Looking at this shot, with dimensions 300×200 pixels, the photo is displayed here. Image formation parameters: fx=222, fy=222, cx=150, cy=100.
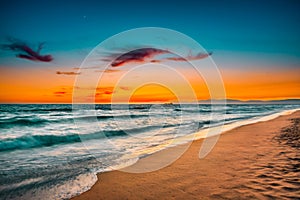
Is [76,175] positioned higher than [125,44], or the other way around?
[125,44]

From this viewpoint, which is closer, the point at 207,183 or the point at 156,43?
the point at 207,183

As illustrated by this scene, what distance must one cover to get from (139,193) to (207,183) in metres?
1.43

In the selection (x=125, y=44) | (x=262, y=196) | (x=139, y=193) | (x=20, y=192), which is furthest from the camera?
(x=125, y=44)

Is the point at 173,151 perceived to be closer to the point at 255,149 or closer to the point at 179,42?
the point at 255,149

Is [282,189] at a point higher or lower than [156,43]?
lower

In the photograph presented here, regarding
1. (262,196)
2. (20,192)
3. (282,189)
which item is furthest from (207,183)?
(20,192)

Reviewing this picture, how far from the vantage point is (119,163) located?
683 centimetres

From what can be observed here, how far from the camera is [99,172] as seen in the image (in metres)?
5.84

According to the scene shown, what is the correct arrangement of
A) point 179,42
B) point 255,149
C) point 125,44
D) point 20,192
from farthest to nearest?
point 125,44 < point 179,42 < point 255,149 < point 20,192

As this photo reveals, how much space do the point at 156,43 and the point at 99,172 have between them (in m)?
16.7

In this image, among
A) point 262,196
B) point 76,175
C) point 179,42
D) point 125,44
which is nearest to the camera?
point 262,196

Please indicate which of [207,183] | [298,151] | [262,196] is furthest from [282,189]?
[298,151]

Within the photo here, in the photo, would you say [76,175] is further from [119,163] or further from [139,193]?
[139,193]

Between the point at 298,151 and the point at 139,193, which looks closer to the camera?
the point at 139,193
